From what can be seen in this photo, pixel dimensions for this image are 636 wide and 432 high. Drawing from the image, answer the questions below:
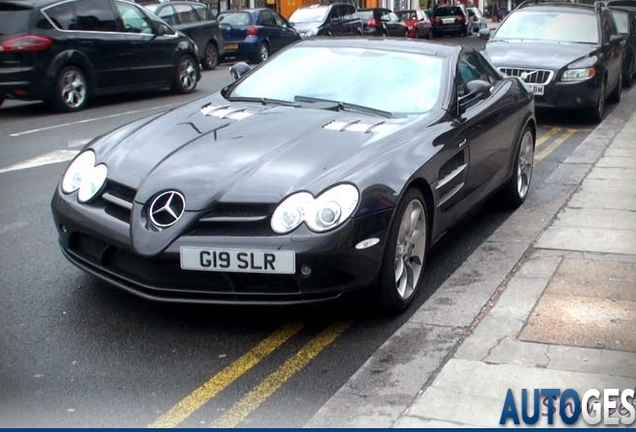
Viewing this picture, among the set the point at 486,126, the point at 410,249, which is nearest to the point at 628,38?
the point at 486,126

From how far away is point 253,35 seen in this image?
23.3 meters

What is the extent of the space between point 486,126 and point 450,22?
40.2 m

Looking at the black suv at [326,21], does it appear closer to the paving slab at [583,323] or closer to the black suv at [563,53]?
the black suv at [563,53]

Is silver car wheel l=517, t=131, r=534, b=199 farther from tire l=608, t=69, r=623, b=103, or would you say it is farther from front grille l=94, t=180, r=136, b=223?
tire l=608, t=69, r=623, b=103

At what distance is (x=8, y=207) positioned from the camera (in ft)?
24.4

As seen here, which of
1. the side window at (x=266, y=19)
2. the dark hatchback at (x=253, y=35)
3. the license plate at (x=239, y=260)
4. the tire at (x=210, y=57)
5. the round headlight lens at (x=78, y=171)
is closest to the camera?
the license plate at (x=239, y=260)

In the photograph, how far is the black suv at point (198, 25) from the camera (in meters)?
21.0

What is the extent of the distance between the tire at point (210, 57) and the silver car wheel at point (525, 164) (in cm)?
1438

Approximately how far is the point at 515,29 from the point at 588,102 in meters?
2.06

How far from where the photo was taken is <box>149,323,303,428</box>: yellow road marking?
3.98 meters

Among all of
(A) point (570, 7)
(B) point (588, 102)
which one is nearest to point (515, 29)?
(A) point (570, 7)

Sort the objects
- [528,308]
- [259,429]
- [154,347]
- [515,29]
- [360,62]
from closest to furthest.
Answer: [259,429]
[154,347]
[528,308]
[360,62]
[515,29]

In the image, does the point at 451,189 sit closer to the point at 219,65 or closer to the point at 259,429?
the point at 259,429

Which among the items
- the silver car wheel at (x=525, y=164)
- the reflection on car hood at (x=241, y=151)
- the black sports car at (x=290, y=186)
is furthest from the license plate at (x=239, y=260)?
the silver car wheel at (x=525, y=164)
